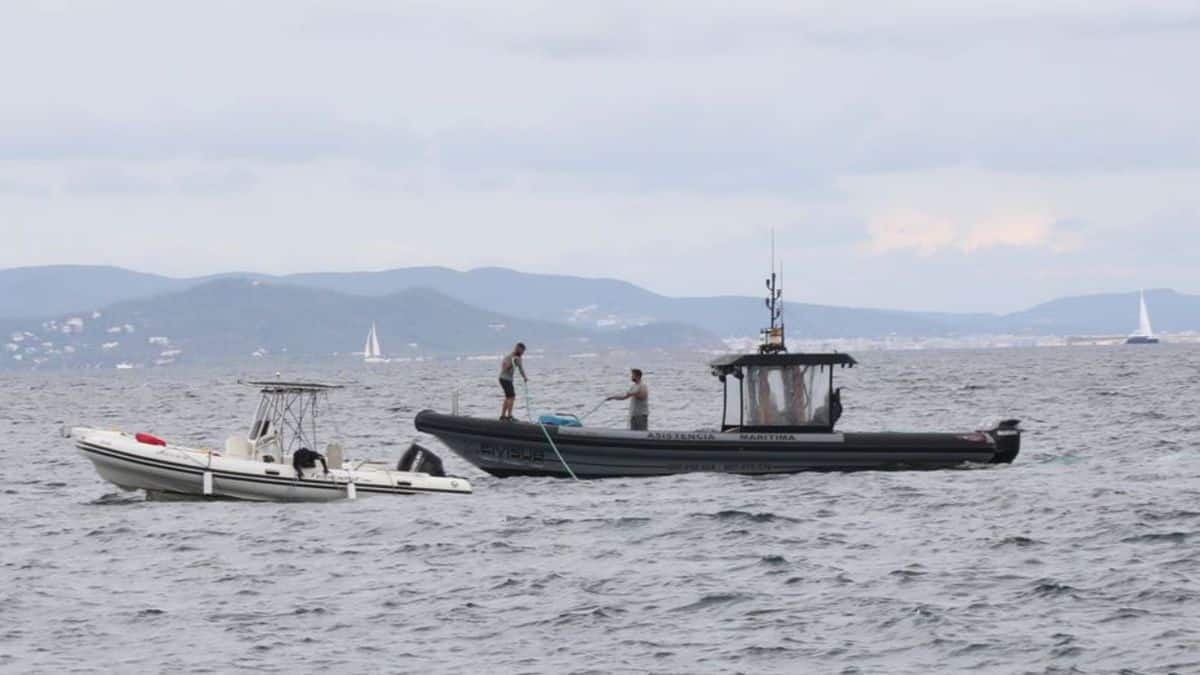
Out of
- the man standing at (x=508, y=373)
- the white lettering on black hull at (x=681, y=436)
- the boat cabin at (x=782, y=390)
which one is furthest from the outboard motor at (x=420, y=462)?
the boat cabin at (x=782, y=390)

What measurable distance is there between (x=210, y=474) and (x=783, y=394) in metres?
10.7

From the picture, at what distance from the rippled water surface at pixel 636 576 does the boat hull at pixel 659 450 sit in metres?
0.43

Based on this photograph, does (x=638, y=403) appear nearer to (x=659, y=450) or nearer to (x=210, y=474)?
(x=659, y=450)

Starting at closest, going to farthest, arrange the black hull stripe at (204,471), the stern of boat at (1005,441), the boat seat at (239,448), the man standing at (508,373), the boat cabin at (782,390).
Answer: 1. the black hull stripe at (204,471)
2. the boat seat at (239,448)
3. the man standing at (508,373)
4. the boat cabin at (782,390)
5. the stern of boat at (1005,441)

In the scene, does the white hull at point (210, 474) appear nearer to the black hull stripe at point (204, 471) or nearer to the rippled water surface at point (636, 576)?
the black hull stripe at point (204, 471)

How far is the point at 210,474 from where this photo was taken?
108 ft

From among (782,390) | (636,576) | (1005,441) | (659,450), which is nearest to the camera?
(636,576)

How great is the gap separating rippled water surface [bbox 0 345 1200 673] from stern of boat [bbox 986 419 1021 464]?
0.58m

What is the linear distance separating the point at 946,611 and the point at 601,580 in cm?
483

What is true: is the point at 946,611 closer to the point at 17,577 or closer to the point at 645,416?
the point at 17,577

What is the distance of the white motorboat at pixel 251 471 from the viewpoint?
32875 mm

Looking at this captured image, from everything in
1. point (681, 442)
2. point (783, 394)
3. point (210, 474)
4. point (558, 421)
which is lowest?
point (210, 474)

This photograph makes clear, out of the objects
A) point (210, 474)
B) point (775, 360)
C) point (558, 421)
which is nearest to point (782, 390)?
point (775, 360)

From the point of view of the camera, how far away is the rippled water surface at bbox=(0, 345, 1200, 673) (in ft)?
68.0
